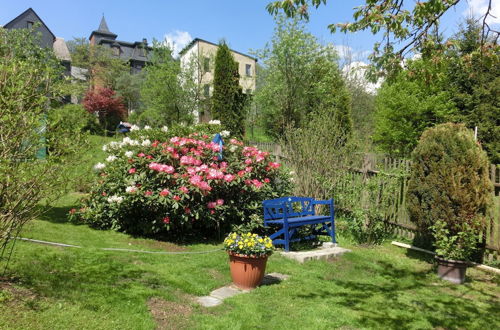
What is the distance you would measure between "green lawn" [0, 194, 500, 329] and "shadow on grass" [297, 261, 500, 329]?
1 centimetres

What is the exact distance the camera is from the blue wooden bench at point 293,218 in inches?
220

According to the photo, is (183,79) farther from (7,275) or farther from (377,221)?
(7,275)

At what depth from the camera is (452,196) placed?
5148 mm

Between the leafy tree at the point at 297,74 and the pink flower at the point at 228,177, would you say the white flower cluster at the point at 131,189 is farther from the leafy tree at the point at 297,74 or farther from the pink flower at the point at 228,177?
the leafy tree at the point at 297,74

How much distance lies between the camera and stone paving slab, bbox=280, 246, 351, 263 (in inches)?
211

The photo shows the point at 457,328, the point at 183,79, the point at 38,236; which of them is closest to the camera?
the point at 457,328

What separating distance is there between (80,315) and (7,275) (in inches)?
37.9

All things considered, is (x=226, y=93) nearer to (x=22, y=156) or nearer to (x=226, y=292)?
(x=226, y=292)

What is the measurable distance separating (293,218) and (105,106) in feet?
77.6

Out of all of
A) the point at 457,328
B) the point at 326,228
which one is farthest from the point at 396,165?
the point at 457,328

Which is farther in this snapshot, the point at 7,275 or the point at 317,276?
the point at 317,276

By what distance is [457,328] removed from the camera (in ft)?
11.6

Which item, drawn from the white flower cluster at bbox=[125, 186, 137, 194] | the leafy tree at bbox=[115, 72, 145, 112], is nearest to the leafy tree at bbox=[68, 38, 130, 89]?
the leafy tree at bbox=[115, 72, 145, 112]

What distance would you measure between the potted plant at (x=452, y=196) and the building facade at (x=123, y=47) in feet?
138
